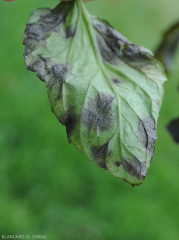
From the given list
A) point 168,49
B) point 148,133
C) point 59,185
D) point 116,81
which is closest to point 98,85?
point 116,81

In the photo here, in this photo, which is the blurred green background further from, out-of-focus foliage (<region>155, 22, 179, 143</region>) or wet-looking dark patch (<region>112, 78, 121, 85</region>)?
wet-looking dark patch (<region>112, 78, 121, 85</region>)

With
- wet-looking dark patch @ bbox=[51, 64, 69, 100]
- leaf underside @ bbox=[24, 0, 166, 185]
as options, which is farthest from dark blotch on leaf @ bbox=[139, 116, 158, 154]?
wet-looking dark patch @ bbox=[51, 64, 69, 100]

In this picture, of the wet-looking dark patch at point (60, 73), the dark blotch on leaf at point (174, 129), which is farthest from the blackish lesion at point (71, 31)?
the dark blotch on leaf at point (174, 129)

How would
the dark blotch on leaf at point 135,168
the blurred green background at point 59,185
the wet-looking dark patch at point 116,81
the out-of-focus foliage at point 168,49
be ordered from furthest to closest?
the blurred green background at point 59,185 → the out-of-focus foliage at point 168,49 → the wet-looking dark patch at point 116,81 → the dark blotch on leaf at point 135,168

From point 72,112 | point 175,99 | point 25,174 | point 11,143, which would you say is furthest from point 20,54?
point 72,112

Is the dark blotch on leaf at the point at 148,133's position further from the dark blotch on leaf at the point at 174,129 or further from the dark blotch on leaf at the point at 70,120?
the dark blotch on leaf at the point at 174,129
